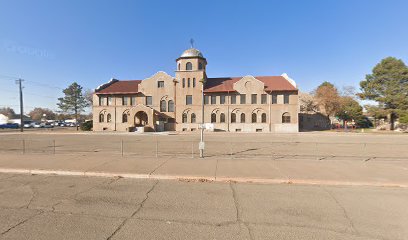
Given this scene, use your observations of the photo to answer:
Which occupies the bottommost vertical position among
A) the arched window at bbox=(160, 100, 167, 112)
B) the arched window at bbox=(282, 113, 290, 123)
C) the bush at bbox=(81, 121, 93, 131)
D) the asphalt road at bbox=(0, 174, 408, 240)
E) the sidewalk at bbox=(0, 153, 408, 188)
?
the asphalt road at bbox=(0, 174, 408, 240)

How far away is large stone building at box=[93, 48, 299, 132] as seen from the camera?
39312mm

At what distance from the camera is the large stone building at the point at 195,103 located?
3931cm

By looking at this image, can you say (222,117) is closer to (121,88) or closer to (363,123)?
(121,88)

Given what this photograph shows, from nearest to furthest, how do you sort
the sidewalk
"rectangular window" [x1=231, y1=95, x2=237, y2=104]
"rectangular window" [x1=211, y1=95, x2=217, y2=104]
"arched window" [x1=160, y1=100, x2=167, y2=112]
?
the sidewalk
"rectangular window" [x1=231, y1=95, x2=237, y2=104]
"rectangular window" [x1=211, y1=95, x2=217, y2=104]
"arched window" [x1=160, y1=100, x2=167, y2=112]

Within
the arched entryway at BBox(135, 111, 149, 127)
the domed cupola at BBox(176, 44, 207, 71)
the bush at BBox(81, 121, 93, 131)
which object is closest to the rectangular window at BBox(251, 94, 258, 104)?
the domed cupola at BBox(176, 44, 207, 71)

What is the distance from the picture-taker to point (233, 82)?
43.0m

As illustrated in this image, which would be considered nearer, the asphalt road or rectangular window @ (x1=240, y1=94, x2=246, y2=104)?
the asphalt road

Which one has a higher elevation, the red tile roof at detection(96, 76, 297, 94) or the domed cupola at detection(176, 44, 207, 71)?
the domed cupola at detection(176, 44, 207, 71)

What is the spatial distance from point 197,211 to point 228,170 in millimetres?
3790

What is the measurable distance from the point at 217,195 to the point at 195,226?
187cm

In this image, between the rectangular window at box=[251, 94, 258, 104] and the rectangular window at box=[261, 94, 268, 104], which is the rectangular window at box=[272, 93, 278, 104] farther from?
the rectangular window at box=[251, 94, 258, 104]

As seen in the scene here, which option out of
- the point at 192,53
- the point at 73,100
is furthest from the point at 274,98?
the point at 73,100

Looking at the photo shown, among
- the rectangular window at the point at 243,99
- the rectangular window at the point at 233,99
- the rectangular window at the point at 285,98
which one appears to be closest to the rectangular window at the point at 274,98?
the rectangular window at the point at 285,98

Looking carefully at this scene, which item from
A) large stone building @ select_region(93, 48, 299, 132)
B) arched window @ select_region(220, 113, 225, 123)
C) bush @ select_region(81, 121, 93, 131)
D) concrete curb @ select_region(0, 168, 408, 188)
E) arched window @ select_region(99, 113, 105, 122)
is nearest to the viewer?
concrete curb @ select_region(0, 168, 408, 188)
